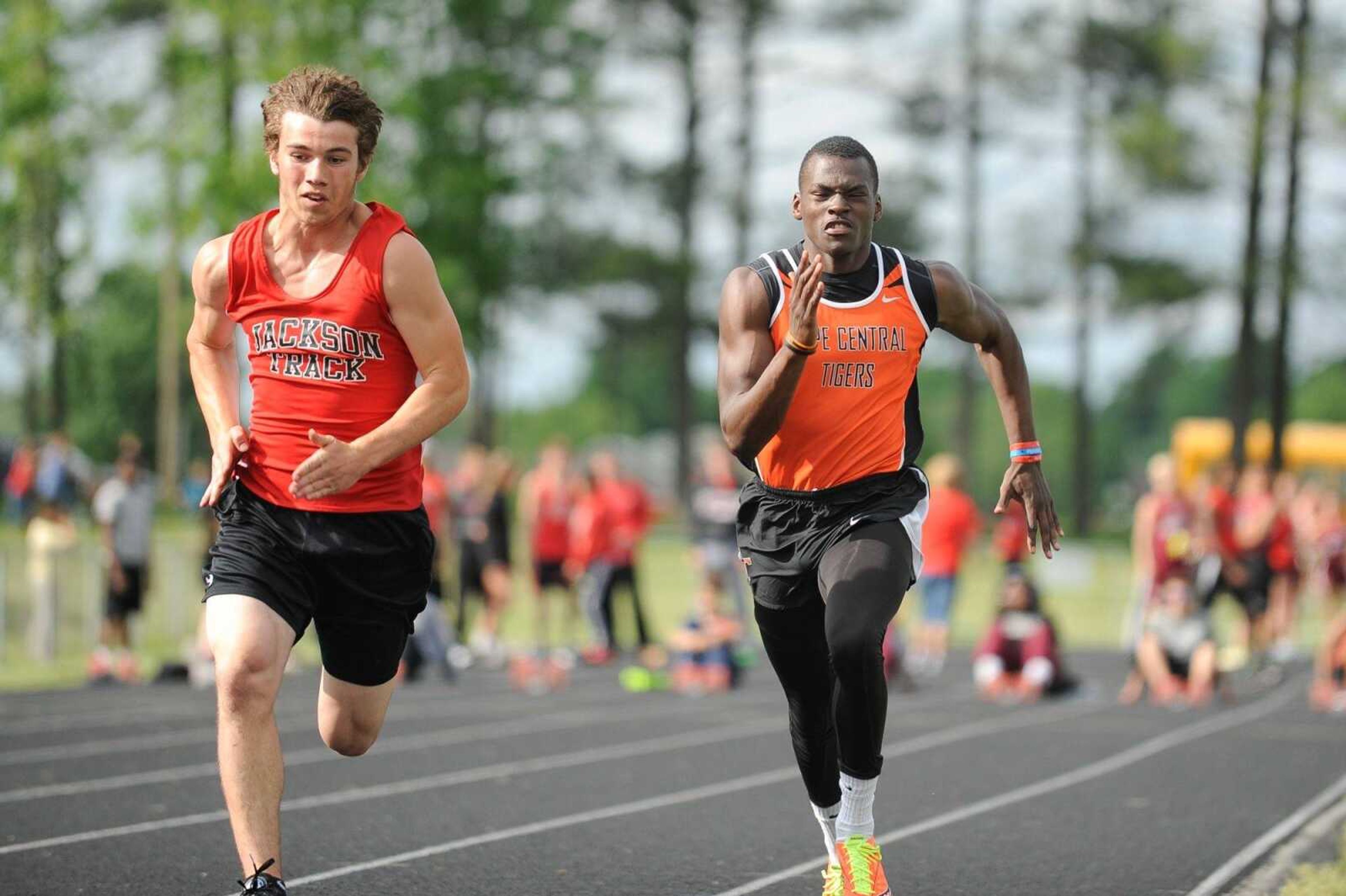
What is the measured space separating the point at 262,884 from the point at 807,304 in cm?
208

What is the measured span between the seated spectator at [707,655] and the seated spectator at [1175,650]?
10.8 ft

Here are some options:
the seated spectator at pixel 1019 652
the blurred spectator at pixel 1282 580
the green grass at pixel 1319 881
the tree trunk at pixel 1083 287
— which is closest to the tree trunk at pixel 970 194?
the tree trunk at pixel 1083 287

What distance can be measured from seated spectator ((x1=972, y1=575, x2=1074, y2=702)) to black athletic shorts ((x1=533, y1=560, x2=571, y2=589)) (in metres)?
4.92

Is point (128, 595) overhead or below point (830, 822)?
below

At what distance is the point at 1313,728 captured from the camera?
1307 centimetres

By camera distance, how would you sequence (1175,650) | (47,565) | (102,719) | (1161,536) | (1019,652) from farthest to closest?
(47,565), (1161,536), (1019,652), (1175,650), (102,719)

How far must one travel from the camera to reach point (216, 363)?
527 centimetres

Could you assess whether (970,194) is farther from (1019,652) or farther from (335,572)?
(335,572)

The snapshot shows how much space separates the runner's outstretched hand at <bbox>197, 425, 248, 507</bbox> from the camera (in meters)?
4.98

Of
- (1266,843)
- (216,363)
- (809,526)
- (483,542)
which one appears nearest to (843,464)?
(809,526)

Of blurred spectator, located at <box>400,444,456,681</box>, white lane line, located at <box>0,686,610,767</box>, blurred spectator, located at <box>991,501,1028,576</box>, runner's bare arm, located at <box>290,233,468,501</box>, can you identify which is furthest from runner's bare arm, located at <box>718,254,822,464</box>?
blurred spectator, located at <box>991,501,1028,576</box>

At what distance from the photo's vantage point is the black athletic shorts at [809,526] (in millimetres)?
5387

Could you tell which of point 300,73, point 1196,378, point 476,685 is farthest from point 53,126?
point 1196,378

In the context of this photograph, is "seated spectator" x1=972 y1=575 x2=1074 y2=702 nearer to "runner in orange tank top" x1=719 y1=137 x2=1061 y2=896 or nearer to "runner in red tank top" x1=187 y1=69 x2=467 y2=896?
"runner in orange tank top" x1=719 y1=137 x2=1061 y2=896
